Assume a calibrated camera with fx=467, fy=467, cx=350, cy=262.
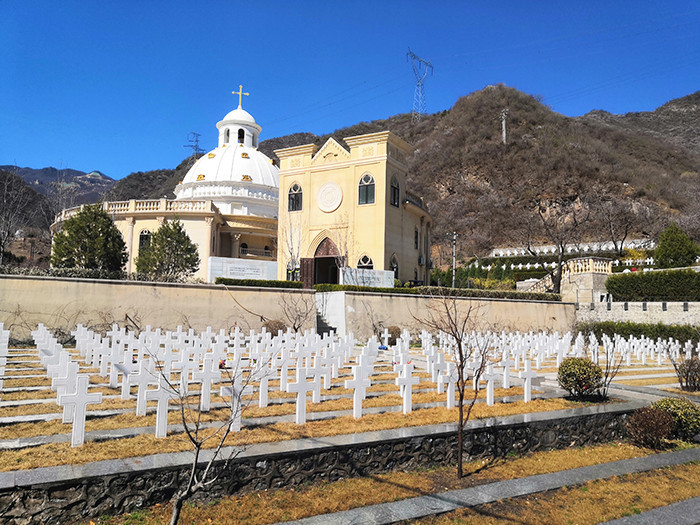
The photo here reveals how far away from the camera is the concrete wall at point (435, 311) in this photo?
73.7ft

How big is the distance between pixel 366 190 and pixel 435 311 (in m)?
9.27

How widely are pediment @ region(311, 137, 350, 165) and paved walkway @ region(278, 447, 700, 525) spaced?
2576cm

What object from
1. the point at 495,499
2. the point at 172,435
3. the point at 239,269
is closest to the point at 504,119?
the point at 239,269

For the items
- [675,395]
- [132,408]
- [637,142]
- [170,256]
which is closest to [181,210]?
[170,256]

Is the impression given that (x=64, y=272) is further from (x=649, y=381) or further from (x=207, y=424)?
(x=649, y=381)

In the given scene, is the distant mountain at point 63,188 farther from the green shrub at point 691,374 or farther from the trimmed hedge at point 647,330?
the green shrub at point 691,374

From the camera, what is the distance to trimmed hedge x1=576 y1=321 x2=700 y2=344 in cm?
2105

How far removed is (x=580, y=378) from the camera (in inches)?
369

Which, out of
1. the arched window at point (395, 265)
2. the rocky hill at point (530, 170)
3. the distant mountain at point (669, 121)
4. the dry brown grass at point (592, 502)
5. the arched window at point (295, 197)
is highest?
the distant mountain at point (669, 121)

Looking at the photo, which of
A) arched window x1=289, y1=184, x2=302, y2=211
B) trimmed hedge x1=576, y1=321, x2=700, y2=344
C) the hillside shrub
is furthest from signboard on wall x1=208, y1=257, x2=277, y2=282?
the hillside shrub

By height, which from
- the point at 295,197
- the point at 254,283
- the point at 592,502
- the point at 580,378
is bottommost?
the point at 592,502

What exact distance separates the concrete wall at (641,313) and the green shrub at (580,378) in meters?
18.1

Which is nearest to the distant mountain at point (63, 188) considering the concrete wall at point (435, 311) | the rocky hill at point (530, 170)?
the rocky hill at point (530, 170)

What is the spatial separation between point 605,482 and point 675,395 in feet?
20.4
